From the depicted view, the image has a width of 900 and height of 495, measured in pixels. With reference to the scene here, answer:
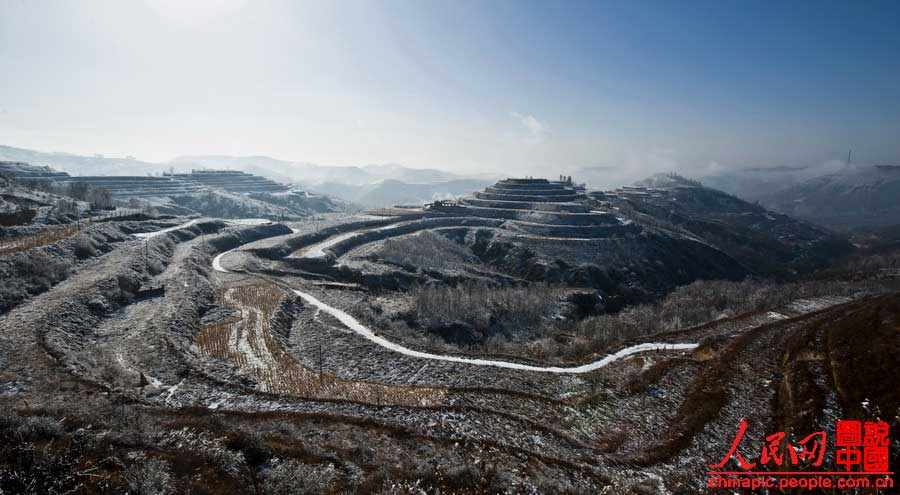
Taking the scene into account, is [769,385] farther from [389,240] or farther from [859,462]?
[389,240]

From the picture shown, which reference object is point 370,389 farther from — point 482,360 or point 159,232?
point 159,232

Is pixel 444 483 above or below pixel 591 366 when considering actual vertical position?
above

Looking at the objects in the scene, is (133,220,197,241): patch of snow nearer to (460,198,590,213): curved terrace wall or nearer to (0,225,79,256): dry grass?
(0,225,79,256): dry grass

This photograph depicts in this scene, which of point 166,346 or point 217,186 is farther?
point 217,186

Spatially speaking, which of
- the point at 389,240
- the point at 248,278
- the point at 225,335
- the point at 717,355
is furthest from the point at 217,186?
the point at 717,355

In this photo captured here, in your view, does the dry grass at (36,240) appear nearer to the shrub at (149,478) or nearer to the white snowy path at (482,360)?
the white snowy path at (482,360)
